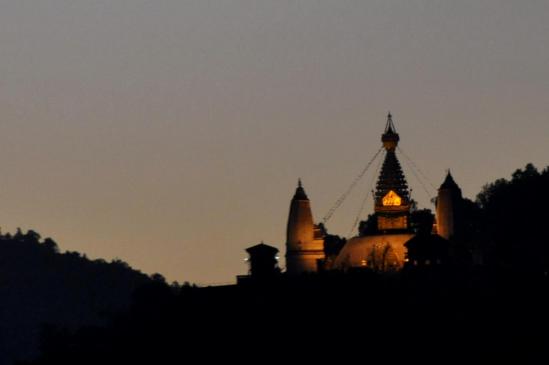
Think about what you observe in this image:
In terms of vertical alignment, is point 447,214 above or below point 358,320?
above

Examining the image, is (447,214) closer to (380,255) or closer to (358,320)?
(380,255)

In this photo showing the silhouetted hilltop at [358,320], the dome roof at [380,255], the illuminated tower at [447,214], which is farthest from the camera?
the illuminated tower at [447,214]

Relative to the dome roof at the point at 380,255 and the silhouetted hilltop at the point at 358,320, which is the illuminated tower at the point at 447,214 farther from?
the silhouetted hilltop at the point at 358,320

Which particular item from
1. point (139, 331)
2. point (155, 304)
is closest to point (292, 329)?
point (139, 331)

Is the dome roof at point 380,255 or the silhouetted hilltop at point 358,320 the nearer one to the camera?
the silhouetted hilltop at point 358,320

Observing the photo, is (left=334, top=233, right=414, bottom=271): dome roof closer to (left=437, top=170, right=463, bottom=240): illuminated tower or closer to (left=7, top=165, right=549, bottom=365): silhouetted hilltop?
(left=437, top=170, right=463, bottom=240): illuminated tower

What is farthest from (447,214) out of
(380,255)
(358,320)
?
(358,320)

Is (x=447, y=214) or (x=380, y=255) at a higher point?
(x=447, y=214)

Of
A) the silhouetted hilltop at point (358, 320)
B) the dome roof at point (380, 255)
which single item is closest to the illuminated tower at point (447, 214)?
the dome roof at point (380, 255)

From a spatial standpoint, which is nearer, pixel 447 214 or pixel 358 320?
pixel 358 320

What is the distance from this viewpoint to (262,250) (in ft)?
602

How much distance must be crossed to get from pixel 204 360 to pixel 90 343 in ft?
117

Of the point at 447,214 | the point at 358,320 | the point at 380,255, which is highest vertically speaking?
the point at 447,214

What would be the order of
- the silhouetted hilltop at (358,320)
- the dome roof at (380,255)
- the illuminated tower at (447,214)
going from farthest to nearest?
the illuminated tower at (447,214), the dome roof at (380,255), the silhouetted hilltop at (358,320)
